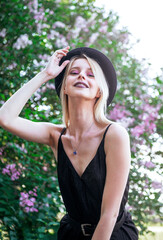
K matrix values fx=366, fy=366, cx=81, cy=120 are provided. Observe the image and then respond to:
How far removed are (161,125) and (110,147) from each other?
2868 millimetres

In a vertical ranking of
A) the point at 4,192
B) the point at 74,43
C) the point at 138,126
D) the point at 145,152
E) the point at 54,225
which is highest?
the point at 74,43

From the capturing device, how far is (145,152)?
14.3ft

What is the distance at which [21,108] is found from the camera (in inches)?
79.4

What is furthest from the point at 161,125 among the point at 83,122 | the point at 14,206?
the point at 83,122

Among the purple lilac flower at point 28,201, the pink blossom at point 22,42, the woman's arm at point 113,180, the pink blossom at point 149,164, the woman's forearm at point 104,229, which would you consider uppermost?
the pink blossom at point 22,42

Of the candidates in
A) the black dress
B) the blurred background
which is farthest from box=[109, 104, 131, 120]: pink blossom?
the black dress

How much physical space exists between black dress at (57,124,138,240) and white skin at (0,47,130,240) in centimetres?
5

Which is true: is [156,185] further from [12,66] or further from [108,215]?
[108,215]

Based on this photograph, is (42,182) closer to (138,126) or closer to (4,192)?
(4,192)

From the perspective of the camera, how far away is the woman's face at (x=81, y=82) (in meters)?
1.94

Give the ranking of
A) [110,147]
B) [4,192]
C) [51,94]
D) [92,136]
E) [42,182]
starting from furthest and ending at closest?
[51,94] → [42,182] → [4,192] → [92,136] → [110,147]

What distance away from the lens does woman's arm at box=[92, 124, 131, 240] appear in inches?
67.6

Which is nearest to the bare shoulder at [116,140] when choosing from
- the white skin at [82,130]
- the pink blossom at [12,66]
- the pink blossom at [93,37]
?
the white skin at [82,130]

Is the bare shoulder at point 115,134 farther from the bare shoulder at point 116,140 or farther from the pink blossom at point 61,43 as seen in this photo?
the pink blossom at point 61,43
